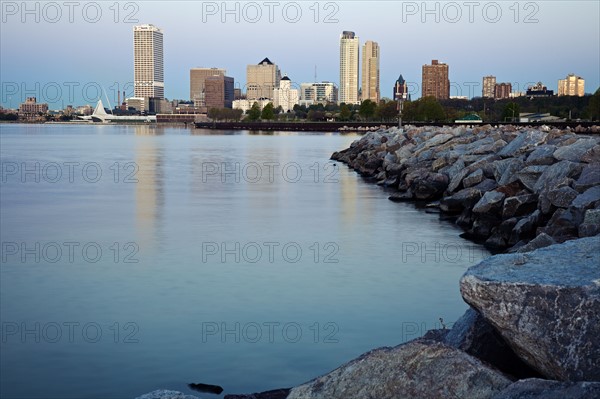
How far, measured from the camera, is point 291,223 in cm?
1472

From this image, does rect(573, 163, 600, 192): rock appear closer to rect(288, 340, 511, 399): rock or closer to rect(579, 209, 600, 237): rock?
rect(579, 209, 600, 237): rock

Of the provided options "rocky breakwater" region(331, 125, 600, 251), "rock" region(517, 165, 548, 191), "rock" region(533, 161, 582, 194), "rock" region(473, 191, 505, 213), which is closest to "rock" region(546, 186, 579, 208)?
"rocky breakwater" region(331, 125, 600, 251)

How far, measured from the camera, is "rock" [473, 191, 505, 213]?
12273 mm

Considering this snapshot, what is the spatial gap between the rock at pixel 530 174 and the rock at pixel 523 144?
3.41m

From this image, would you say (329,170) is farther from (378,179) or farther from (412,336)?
(412,336)

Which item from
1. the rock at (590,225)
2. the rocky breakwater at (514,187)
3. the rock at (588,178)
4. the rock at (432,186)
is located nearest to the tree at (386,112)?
the rocky breakwater at (514,187)

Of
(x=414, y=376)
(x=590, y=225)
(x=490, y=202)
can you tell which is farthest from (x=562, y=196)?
(x=414, y=376)

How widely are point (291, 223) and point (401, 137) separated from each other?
54.9 feet

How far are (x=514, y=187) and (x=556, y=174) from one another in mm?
1071

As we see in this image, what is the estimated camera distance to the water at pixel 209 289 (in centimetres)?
593

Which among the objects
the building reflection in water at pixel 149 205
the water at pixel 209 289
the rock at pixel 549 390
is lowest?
the water at pixel 209 289

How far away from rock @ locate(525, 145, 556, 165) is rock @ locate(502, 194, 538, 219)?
2.26 metres

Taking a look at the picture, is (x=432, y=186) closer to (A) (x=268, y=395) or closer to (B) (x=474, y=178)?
(B) (x=474, y=178)

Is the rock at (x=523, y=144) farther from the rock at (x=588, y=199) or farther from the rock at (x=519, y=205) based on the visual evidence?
the rock at (x=588, y=199)
